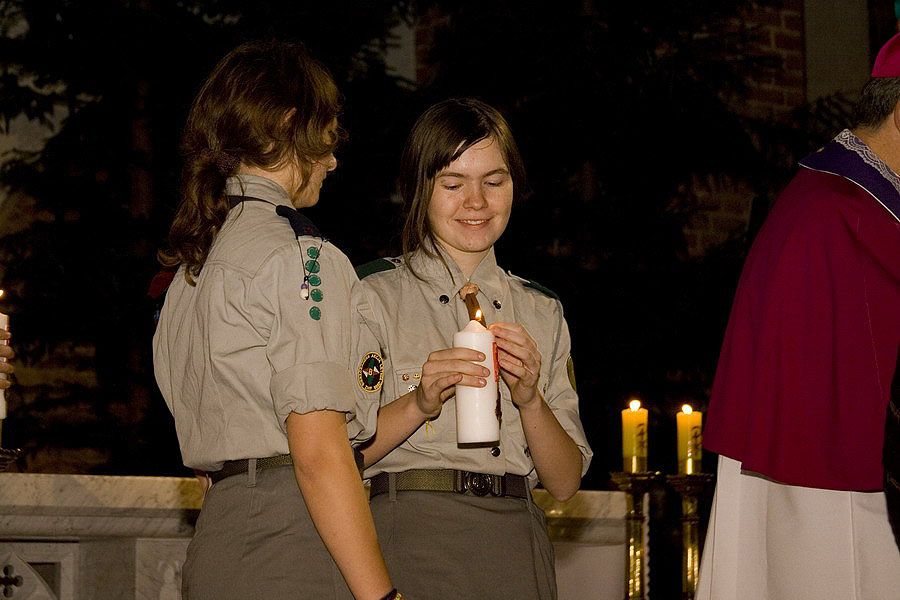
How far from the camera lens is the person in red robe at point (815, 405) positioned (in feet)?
9.34

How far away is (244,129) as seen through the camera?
2.29 m

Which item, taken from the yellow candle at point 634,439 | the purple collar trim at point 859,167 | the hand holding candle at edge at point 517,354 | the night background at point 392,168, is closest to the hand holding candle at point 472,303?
the hand holding candle at edge at point 517,354

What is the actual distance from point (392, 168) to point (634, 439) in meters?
A: 3.19

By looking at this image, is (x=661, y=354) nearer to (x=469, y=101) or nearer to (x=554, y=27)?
(x=554, y=27)

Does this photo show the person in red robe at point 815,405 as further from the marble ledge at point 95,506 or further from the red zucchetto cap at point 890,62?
the marble ledge at point 95,506

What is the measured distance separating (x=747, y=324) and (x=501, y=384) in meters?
0.66

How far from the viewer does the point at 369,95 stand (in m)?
7.13

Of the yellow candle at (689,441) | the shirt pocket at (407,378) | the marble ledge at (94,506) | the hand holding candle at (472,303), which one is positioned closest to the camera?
the hand holding candle at (472,303)

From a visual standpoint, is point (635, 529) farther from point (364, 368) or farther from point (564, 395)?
point (364, 368)

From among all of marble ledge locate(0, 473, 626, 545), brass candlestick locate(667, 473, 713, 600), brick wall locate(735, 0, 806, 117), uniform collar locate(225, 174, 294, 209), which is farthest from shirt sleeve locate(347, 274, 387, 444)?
brick wall locate(735, 0, 806, 117)

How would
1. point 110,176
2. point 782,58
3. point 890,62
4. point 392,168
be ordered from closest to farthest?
1. point 890,62
2. point 110,176
3. point 392,168
4. point 782,58

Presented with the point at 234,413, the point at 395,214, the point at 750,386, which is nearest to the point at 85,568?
the point at 234,413

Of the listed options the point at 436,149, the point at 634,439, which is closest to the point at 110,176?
the point at 634,439

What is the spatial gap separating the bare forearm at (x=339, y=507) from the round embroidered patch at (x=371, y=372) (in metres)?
0.47
